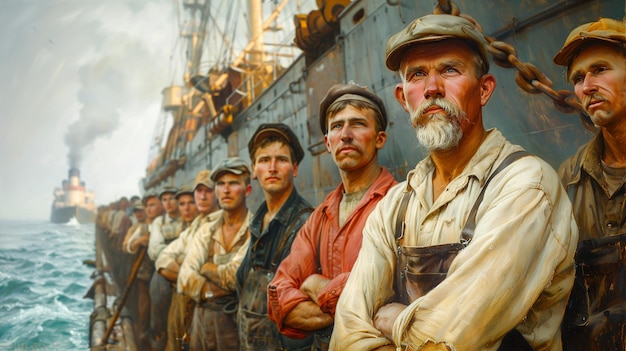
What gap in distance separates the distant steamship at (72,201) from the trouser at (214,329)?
1.69 metres

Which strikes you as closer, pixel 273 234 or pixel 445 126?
pixel 445 126

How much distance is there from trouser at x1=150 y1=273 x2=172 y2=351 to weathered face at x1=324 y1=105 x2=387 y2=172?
283 centimetres

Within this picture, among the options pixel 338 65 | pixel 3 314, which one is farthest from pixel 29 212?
pixel 338 65

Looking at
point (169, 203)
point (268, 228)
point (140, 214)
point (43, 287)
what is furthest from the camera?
point (140, 214)

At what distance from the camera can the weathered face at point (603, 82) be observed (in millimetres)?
1389

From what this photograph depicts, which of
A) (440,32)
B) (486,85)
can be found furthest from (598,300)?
(440,32)

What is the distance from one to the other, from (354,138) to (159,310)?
3.24 meters

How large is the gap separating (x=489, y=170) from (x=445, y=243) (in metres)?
0.26

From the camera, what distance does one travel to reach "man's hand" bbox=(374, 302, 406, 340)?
4.75ft

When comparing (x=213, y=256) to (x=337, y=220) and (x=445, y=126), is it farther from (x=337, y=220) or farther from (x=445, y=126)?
(x=445, y=126)

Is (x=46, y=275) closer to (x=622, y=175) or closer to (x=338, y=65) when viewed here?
(x=338, y=65)

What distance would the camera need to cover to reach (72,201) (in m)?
4.29

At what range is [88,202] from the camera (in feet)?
14.1

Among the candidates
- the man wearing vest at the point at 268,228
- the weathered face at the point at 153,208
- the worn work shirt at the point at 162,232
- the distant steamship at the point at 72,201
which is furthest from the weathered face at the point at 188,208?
the man wearing vest at the point at 268,228
